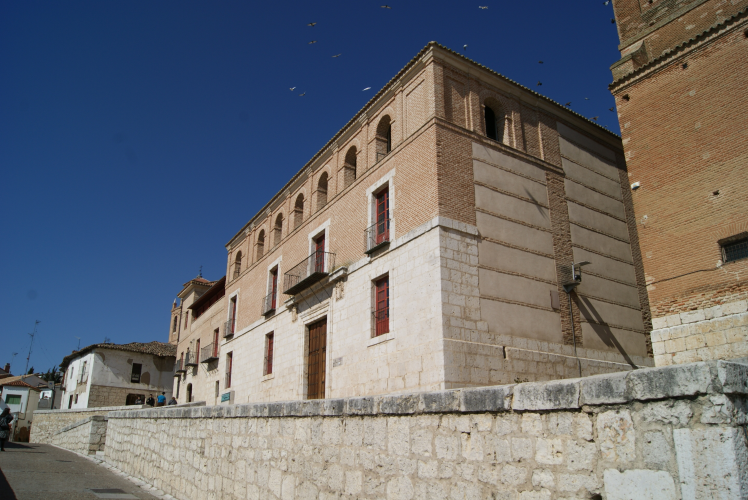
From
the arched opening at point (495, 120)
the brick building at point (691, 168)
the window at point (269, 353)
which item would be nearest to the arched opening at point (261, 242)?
the window at point (269, 353)

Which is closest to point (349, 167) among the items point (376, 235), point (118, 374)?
point (376, 235)

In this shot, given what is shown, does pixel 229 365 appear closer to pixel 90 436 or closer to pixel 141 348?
pixel 90 436

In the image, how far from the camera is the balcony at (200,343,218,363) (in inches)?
1053

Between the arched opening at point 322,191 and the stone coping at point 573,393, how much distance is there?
1338 centimetres

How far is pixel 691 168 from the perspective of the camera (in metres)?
11.9

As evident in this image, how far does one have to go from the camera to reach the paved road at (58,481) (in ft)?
29.0

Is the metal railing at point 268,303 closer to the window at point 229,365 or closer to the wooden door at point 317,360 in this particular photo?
the wooden door at point 317,360

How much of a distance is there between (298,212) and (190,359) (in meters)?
15.9

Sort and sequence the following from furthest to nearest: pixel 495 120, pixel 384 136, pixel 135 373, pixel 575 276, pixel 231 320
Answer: pixel 135 373
pixel 231 320
pixel 384 136
pixel 495 120
pixel 575 276

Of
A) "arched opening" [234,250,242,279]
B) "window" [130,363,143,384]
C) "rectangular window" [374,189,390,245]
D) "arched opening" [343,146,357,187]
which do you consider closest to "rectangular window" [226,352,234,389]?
"arched opening" [234,250,242,279]

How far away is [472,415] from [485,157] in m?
10.7

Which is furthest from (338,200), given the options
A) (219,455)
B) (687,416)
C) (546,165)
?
(687,416)

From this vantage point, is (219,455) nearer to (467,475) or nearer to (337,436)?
(337,436)

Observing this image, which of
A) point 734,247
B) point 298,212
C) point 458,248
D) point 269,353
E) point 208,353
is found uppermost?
point 298,212
